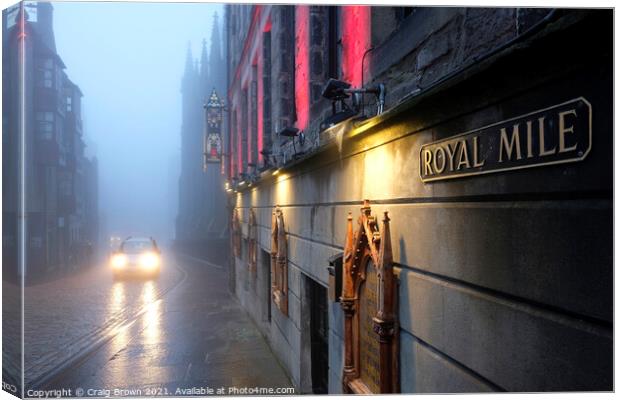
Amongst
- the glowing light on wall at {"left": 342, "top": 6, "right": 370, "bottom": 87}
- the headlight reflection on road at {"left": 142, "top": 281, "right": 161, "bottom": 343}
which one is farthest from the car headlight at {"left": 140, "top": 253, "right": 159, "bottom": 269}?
the glowing light on wall at {"left": 342, "top": 6, "right": 370, "bottom": 87}

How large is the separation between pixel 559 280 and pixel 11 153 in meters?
5.58

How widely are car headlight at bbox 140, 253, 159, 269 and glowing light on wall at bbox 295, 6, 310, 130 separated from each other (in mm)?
16276

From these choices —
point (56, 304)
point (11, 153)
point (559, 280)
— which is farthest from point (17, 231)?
point (56, 304)

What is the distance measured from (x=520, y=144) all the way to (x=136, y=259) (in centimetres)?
2273

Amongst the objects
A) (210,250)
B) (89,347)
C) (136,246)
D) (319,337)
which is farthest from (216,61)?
(319,337)

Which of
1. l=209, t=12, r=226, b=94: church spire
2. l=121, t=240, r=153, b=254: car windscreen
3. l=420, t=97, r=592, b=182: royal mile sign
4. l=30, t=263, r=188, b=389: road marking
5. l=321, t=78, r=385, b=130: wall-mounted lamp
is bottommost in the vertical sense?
l=30, t=263, r=188, b=389: road marking

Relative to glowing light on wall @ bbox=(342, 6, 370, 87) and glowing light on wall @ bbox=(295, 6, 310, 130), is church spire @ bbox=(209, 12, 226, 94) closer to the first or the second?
glowing light on wall @ bbox=(295, 6, 310, 130)

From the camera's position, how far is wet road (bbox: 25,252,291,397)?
18.0 feet

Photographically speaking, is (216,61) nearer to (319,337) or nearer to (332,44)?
(332,44)

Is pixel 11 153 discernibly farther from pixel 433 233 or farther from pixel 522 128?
pixel 522 128

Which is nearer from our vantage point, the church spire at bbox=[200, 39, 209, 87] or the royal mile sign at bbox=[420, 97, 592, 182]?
the royal mile sign at bbox=[420, 97, 592, 182]

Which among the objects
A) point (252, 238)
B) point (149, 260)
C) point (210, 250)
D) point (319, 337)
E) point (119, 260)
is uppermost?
point (252, 238)

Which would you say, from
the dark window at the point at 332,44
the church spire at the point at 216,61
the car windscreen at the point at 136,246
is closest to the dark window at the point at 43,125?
the dark window at the point at 332,44

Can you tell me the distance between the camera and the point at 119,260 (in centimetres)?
2203
